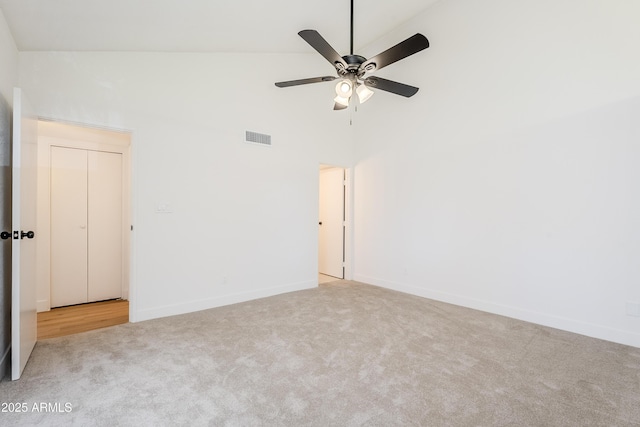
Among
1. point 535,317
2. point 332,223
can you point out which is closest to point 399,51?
point 535,317

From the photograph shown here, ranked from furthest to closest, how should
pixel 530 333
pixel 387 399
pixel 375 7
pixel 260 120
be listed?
pixel 260 120 → pixel 375 7 → pixel 530 333 → pixel 387 399

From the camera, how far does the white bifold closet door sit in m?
3.68

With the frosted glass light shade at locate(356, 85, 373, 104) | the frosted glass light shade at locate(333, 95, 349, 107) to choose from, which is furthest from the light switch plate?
the frosted glass light shade at locate(356, 85, 373, 104)

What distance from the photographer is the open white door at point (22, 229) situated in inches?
74.2

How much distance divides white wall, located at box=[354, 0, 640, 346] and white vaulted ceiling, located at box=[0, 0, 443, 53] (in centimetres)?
108

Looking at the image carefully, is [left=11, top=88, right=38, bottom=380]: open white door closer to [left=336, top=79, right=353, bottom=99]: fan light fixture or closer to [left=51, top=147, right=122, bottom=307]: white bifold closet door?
[left=51, top=147, right=122, bottom=307]: white bifold closet door

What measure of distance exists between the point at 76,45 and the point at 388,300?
169 inches

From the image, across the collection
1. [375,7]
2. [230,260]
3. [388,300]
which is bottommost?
[388,300]

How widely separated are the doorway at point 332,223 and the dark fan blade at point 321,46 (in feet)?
8.89

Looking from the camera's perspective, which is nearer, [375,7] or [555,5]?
[555,5]

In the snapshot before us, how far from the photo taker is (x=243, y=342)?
8.48ft

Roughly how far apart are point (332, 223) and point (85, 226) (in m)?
3.70

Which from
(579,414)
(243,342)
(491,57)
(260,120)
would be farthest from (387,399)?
(491,57)

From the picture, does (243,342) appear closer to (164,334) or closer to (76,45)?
(164,334)
